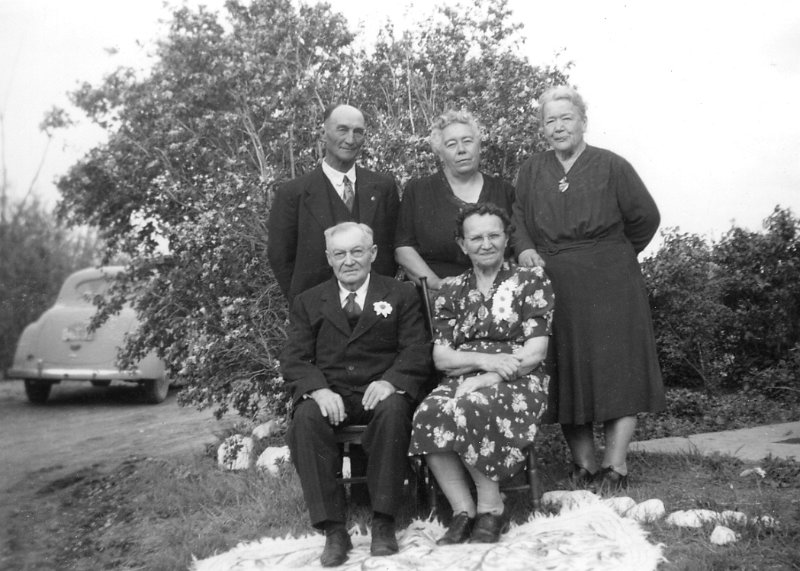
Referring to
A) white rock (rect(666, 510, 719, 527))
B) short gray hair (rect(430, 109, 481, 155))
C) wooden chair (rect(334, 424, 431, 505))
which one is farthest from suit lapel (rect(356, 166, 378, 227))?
white rock (rect(666, 510, 719, 527))

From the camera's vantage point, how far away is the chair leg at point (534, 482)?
11.7 ft

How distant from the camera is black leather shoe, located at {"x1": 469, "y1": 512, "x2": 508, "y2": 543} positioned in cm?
330

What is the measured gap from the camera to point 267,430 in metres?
5.80

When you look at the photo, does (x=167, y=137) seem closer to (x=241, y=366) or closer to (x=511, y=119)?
(x=241, y=366)

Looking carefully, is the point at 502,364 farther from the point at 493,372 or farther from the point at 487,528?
the point at 487,528

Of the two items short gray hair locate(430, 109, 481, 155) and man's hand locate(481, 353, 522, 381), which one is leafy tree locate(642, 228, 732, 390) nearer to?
short gray hair locate(430, 109, 481, 155)

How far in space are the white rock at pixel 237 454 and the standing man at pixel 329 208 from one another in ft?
5.39

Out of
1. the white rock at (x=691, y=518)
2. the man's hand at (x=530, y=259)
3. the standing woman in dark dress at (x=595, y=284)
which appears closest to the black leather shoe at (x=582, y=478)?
the standing woman in dark dress at (x=595, y=284)

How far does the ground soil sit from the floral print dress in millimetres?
1676

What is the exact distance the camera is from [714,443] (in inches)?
185

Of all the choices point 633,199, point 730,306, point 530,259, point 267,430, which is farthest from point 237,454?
point 730,306

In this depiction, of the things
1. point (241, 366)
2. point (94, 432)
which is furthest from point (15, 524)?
Answer: point (94, 432)

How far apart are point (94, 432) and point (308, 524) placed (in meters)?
3.99

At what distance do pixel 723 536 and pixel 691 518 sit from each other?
0.22m
